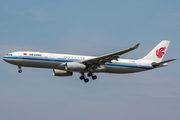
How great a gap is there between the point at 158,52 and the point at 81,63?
59.0ft

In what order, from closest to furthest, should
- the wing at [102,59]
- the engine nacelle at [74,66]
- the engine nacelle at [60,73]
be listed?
the wing at [102,59] → the engine nacelle at [74,66] → the engine nacelle at [60,73]

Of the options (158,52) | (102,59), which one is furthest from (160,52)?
(102,59)

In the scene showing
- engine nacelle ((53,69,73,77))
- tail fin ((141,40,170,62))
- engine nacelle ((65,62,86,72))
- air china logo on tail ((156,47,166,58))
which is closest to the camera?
engine nacelle ((65,62,86,72))

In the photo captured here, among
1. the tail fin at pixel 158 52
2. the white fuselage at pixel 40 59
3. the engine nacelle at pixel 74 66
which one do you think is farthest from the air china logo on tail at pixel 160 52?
the engine nacelle at pixel 74 66

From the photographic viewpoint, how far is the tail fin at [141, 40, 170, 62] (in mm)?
58500

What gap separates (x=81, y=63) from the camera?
49969mm

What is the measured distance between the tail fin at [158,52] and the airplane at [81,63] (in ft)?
6.90

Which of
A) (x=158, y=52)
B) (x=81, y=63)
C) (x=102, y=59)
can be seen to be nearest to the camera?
(x=102, y=59)

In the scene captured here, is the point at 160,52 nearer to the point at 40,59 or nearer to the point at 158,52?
the point at 158,52

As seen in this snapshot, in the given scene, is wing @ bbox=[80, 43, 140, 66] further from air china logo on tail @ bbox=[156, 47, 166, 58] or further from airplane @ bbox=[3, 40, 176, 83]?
air china logo on tail @ bbox=[156, 47, 166, 58]

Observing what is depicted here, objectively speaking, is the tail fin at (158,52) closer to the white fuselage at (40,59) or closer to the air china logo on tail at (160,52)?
the air china logo on tail at (160,52)

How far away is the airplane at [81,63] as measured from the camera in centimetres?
4872

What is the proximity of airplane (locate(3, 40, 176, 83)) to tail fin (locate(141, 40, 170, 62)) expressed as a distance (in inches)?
82.9

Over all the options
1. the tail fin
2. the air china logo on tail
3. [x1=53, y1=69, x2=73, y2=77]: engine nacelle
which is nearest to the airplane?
[x1=53, y1=69, x2=73, y2=77]: engine nacelle
